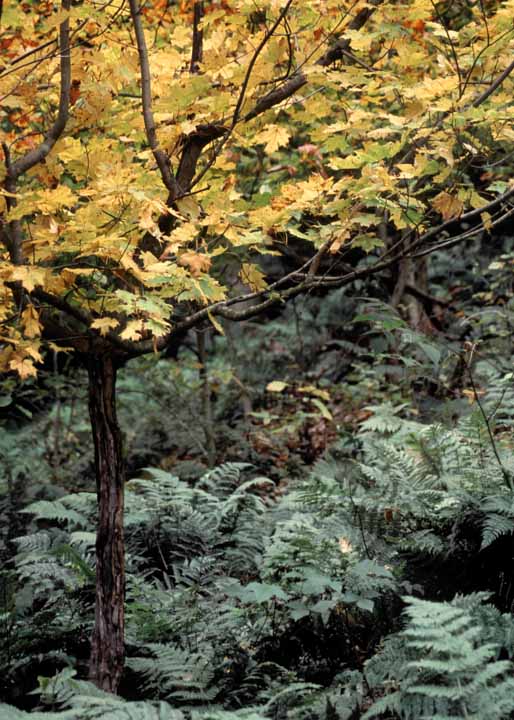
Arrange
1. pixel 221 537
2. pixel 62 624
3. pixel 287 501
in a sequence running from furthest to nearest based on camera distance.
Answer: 1. pixel 287 501
2. pixel 221 537
3. pixel 62 624

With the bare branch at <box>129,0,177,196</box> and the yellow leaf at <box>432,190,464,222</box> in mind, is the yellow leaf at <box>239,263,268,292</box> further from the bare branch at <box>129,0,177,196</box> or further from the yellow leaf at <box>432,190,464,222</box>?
the yellow leaf at <box>432,190,464,222</box>

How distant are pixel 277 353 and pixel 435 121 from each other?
7538 millimetres

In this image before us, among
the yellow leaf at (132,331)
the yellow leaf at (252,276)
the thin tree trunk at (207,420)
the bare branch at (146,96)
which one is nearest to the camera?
the yellow leaf at (132,331)

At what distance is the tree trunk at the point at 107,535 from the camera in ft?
10.3

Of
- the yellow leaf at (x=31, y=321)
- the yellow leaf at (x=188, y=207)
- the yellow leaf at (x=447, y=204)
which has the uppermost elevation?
the yellow leaf at (x=447, y=204)

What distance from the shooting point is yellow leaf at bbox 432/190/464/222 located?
2776mm

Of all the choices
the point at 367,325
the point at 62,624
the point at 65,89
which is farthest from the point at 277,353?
the point at 65,89

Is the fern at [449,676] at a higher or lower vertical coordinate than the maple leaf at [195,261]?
lower

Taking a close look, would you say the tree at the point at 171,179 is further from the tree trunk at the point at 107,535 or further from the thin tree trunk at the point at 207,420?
the thin tree trunk at the point at 207,420

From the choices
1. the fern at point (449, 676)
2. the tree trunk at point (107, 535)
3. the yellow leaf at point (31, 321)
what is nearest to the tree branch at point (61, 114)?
the yellow leaf at point (31, 321)

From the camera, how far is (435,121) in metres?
2.94

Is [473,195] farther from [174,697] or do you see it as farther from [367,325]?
[367,325]

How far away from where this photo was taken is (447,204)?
9.15ft

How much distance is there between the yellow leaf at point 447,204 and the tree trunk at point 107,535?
5.00ft
